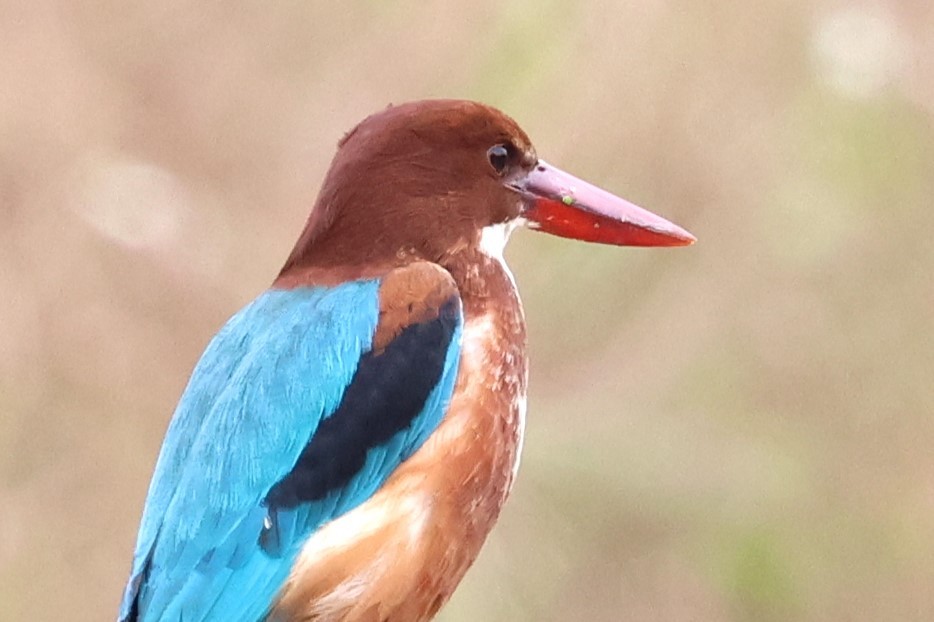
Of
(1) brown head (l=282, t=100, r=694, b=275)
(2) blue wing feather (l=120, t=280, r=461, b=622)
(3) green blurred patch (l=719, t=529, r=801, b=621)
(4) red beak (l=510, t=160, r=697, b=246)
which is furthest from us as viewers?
(3) green blurred patch (l=719, t=529, r=801, b=621)

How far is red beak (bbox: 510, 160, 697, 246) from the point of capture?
1.35 m

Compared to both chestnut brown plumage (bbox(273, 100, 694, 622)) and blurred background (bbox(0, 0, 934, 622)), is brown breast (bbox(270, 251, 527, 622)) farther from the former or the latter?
blurred background (bbox(0, 0, 934, 622))

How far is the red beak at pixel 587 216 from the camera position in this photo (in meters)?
1.35

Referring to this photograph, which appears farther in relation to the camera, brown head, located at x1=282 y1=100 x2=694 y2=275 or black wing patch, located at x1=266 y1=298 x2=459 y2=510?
brown head, located at x1=282 y1=100 x2=694 y2=275

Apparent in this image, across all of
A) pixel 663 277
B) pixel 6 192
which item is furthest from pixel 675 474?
pixel 6 192

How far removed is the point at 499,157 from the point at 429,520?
0.39 m

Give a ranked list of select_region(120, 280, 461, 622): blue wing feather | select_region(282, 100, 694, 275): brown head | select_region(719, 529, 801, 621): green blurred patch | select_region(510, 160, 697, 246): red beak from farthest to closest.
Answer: select_region(719, 529, 801, 621): green blurred patch < select_region(510, 160, 697, 246): red beak < select_region(282, 100, 694, 275): brown head < select_region(120, 280, 461, 622): blue wing feather

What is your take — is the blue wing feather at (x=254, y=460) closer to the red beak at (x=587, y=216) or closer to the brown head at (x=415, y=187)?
the brown head at (x=415, y=187)

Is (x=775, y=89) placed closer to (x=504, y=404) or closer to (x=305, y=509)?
(x=504, y=404)

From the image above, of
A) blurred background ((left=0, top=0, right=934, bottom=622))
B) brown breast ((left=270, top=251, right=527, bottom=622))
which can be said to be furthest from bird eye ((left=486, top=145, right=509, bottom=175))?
blurred background ((left=0, top=0, right=934, bottom=622))

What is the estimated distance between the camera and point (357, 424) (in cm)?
114

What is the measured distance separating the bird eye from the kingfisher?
2.0 inches

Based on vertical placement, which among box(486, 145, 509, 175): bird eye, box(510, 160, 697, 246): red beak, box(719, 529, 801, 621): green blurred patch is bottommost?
box(719, 529, 801, 621): green blurred patch

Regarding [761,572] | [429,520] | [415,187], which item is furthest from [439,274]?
[761,572]
